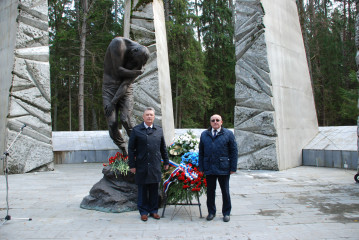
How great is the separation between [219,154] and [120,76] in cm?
212

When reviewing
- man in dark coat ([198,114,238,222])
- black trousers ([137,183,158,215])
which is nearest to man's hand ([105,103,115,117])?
black trousers ([137,183,158,215])

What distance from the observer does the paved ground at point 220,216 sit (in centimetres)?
379

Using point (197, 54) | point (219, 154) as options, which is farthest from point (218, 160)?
point (197, 54)

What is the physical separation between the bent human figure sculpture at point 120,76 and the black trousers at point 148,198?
3.22ft

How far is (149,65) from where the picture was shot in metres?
9.41

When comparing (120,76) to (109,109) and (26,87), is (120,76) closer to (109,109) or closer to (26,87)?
(109,109)

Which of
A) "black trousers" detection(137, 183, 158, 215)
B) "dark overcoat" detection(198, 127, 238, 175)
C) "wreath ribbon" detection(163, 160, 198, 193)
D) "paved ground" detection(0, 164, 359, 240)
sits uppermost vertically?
"dark overcoat" detection(198, 127, 238, 175)

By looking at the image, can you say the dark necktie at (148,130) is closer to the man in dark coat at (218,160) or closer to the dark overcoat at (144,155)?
the dark overcoat at (144,155)

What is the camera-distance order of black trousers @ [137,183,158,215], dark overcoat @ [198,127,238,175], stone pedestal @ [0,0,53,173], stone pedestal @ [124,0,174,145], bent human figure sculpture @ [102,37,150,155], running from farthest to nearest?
stone pedestal @ [124,0,174,145], stone pedestal @ [0,0,53,173], bent human figure sculpture @ [102,37,150,155], black trousers @ [137,183,158,215], dark overcoat @ [198,127,238,175]

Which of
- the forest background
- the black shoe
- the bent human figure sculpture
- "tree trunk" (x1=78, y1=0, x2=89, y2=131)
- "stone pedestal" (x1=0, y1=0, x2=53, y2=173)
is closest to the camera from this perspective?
the black shoe

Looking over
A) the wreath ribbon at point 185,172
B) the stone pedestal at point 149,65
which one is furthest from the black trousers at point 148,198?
the stone pedestal at point 149,65

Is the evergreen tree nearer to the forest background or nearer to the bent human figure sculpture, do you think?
the forest background

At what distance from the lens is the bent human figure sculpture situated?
519cm

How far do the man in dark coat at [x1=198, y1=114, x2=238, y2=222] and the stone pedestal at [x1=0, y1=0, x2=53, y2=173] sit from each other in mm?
6569
